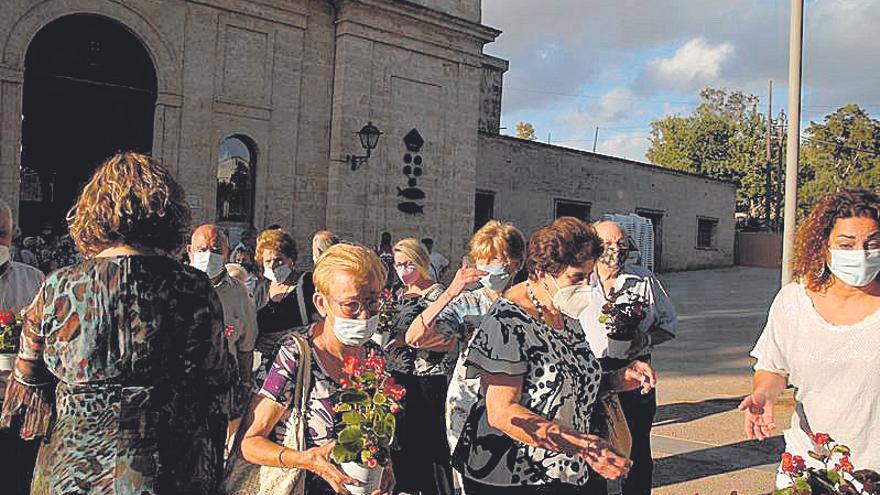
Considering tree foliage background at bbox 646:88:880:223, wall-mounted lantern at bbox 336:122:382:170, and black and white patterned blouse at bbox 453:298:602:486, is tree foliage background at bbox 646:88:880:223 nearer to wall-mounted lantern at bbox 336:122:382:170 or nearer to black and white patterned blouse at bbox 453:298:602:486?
wall-mounted lantern at bbox 336:122:382:170

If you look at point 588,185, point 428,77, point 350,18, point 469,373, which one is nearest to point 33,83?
point 350,18

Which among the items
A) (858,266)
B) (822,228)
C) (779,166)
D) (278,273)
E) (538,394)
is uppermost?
(779,166)

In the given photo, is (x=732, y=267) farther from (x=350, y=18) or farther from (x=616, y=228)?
(x=616, y=228)

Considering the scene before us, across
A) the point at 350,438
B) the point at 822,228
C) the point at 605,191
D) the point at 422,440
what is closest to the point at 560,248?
the point at 822,228

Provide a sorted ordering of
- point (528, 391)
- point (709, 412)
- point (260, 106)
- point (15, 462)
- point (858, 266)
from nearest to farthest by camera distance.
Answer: point (528, 391), point (858, 266), point (15, 462), point (709, 412), point (260, 106)

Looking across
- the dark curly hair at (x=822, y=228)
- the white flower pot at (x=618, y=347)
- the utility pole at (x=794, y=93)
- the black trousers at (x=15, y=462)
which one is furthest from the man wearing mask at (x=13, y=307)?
the utility pole at (x=794, y=93)

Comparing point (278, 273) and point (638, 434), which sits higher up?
point (278, 273)

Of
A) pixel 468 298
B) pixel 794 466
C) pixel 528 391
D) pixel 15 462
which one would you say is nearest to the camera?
pixel 794 466

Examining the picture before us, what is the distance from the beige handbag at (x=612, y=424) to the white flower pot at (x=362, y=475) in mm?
1318

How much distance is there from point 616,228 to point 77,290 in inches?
142

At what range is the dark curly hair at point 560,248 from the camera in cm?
339

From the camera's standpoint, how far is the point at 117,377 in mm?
2506

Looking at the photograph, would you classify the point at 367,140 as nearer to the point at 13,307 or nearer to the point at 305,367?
the point at 13,307

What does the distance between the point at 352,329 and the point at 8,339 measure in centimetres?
183
